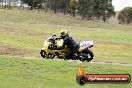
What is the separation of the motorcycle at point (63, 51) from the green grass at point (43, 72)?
2584mm

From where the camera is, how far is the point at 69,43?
2334 cm

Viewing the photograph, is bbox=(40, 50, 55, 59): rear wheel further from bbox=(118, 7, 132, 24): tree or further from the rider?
bbox=(118, 7, 132, 24): tree

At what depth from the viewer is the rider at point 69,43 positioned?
2320cm

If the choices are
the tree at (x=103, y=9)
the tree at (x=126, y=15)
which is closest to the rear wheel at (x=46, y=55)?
the tree at (x=103, y=9)

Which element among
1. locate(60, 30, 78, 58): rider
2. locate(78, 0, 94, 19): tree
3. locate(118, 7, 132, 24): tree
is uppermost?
locate(60, 30, 78, 58): rider

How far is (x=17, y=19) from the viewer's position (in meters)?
79.2

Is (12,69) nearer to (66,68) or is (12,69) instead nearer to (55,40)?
(66,68)

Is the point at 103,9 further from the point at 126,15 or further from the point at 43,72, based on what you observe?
the point at 43,72

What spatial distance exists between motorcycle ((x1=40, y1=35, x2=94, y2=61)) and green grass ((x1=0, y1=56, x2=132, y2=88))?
258cm

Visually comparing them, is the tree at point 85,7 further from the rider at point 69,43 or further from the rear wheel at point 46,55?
the rider at point 69,43

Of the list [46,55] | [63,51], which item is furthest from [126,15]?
[63,51]

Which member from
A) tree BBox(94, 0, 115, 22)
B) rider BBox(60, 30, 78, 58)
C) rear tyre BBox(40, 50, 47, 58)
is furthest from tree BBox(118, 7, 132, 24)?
rider BBox(60, 30, 78, 58)

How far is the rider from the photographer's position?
76.1 feet

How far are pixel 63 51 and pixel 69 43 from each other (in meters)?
1.23
